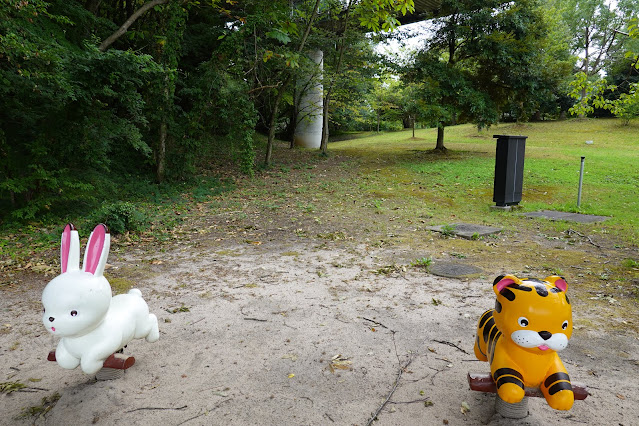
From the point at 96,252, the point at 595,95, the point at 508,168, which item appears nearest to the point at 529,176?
the point at 508,168

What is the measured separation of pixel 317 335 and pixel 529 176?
13.0 meters

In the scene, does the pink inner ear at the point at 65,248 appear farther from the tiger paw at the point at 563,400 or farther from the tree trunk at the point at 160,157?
the tree trunk at the point at 160,157

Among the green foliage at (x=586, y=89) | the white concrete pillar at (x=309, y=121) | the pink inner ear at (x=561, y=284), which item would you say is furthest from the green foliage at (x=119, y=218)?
the white concrete pillar at (x=309, y=121)

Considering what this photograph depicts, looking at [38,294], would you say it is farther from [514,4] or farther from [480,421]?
[514,4]

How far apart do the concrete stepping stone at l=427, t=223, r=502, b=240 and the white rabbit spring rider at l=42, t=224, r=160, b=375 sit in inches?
247

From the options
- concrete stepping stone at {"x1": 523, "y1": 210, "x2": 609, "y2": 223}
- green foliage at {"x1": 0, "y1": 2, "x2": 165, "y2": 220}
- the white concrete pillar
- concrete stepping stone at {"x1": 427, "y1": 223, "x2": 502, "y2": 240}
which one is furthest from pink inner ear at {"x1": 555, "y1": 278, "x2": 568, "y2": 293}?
the white concrete pillar

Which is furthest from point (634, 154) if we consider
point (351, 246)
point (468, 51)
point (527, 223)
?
point (351, 246)

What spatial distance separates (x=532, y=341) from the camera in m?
2.41

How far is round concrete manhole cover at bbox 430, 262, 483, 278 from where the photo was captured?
5.69 metres

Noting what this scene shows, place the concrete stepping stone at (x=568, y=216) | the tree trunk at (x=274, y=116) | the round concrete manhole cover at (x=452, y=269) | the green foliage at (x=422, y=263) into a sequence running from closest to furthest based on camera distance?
the round concrete manhole cover at (x=452, y=269) < the green foliage at (x=422, y=263) < the concrete stepping stone at (x=568, y=216) < the tree trunk at (x=274, y=116)

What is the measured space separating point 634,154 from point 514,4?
9.09m

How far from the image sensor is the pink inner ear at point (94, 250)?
8.73ft

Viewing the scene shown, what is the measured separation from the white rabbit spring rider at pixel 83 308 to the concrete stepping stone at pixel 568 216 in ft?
29.5

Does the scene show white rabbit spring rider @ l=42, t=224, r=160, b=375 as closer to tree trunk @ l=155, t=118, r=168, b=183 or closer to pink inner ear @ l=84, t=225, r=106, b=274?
pink inner ear @ l=84, t=225, r=106, b=274
